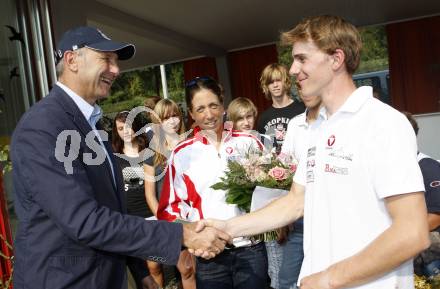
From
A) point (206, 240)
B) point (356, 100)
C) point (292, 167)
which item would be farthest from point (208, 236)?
point (356, 100)

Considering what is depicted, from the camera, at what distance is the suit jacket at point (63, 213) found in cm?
172

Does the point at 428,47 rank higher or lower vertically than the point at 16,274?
higher

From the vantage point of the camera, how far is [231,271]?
2734mm

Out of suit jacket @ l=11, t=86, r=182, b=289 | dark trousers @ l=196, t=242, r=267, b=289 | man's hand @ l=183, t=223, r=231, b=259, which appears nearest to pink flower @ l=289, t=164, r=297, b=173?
dark trousers @ l=196, t=242, r=267, b=289

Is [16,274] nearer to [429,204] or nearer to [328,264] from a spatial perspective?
[328,264]

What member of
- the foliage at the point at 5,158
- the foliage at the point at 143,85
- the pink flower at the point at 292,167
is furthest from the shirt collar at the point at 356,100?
the foliage at the point at 143,85

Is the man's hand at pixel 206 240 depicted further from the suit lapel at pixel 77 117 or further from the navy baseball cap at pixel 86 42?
the navy baseball cap at pixel 86 42

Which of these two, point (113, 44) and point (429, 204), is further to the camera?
Result: point (429, 204)

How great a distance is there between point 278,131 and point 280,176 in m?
2.18

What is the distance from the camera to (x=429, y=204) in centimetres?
264

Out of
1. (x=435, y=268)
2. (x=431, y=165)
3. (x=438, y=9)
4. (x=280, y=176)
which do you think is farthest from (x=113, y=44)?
(x=438, y=9)

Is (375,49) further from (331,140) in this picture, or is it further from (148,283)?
(331,140)

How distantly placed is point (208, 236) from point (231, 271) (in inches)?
19.0

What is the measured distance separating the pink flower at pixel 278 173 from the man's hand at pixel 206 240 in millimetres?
496
